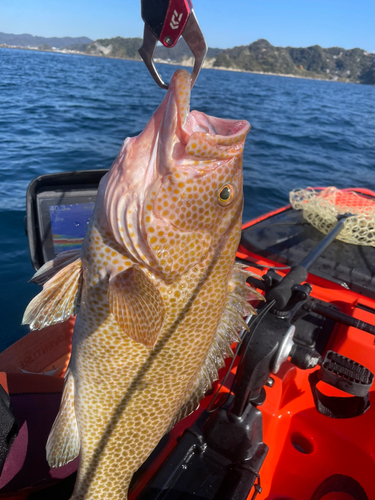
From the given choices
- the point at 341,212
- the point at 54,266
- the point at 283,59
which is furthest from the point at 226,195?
the point at 283,59

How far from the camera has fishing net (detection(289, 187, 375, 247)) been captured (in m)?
4.06

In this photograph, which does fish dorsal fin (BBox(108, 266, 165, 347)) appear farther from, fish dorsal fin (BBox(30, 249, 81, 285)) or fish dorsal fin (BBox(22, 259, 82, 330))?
fish dorsal fin (BBox(30, 249, 81, 285))

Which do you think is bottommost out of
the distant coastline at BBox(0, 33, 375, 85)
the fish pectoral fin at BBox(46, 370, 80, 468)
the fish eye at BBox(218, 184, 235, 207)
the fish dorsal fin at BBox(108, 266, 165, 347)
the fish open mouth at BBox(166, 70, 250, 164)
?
the fish pectoral fin at BBox(46, 370, 80, 468)

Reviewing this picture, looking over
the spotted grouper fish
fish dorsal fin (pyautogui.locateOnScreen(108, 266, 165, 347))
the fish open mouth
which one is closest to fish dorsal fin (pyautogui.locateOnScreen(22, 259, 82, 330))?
the spotted grouper fish

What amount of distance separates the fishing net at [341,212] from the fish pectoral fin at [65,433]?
11.3ft

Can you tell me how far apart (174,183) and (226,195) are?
0.31m

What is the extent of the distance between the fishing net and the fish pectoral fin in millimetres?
3456

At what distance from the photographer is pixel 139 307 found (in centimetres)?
161

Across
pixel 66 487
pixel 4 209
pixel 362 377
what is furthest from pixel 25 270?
pixel 362 377

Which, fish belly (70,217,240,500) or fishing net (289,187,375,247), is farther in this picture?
fishing net (289,187,375,247)

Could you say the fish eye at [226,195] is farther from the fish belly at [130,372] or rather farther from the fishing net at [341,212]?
the fishing net at [341,212]

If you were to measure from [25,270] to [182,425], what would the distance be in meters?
4.45

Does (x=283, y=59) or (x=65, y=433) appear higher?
(x=283, y=59)

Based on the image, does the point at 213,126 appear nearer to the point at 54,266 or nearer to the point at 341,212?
the point at 54,266
